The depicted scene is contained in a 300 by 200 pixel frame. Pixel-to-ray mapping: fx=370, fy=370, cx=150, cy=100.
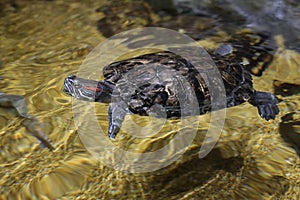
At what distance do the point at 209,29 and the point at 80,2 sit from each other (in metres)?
1.71

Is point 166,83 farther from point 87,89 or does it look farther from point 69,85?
point 69,85

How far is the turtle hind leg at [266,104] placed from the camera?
2.86 metres

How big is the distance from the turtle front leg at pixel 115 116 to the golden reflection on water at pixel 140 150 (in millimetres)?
86

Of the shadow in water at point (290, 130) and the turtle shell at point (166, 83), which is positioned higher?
the turtle shell at point (166, 83)

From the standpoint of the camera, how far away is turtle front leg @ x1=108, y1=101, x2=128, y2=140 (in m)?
2.67

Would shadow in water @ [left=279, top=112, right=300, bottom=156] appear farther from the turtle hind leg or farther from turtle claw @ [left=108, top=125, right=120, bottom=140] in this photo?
turtle claw @ [left=108, top=125, right=120, bottom=140]

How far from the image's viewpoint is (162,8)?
4.50 metres

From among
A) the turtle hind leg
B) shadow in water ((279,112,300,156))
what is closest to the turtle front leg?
the turtle hind leg

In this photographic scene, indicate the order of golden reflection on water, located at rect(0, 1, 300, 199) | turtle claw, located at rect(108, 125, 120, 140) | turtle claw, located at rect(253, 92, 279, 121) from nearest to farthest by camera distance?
golden reflection on water, located at rect(0, 1, 300, 199)
turtle claw, located at rect(108, 125, 120, 140)
turtle claw, located at rect(253, 92, 279, 121)

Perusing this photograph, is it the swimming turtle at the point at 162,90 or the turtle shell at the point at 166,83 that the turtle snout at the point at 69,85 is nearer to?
the swimming turtle at the point at 162,90

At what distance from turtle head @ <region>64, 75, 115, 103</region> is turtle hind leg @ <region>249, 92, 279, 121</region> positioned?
3.79 feet

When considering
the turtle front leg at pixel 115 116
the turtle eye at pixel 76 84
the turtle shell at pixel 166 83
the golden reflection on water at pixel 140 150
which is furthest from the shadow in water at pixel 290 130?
the turtle eye at pixel 76 84

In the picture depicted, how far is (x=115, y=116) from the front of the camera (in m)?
2.73

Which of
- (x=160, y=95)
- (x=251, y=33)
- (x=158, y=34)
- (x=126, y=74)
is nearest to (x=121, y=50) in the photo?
(x=158, y=34)
